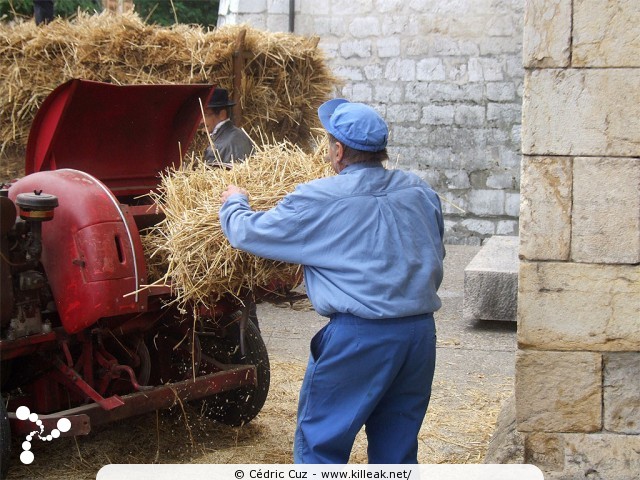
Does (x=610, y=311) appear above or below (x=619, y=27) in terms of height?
below

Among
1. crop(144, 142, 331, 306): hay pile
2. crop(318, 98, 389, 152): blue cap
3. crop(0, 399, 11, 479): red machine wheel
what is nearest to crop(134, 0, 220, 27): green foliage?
crop(144, 142, 331, 306): hay pile

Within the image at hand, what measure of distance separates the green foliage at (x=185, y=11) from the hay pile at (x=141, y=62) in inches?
473

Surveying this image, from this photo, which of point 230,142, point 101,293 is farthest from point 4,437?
point 230,142

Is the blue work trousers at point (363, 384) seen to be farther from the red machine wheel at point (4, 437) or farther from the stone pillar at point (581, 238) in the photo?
the red machine wheel at point (4, 437)

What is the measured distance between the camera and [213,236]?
13.1 feet

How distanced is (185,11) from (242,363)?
52.2 ft

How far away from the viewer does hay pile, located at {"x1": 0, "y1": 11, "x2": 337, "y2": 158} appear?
7.61 m

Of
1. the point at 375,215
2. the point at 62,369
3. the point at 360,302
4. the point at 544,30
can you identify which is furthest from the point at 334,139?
the point at 62,369

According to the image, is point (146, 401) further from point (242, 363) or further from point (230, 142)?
point (230, 142)

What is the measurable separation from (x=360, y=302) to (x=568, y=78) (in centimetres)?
121

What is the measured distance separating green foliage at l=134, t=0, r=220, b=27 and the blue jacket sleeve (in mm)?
16903

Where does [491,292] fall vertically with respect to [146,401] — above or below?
below

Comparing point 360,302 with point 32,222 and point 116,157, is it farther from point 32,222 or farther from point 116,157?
point 116,157

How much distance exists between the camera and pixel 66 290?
4262mm
